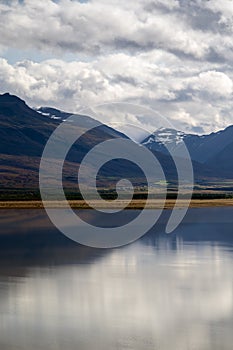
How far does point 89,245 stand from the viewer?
61750 mm

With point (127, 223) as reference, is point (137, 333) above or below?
below

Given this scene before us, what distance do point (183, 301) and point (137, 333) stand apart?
298 inches

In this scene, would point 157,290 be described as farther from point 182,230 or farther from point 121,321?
point 182,230

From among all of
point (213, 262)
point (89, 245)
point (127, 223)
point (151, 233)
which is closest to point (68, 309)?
point (213, 262)

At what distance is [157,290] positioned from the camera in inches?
1465

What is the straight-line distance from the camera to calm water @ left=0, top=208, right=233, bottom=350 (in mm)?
26438

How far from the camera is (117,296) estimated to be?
3547 cm

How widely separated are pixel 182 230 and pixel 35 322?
165 ft

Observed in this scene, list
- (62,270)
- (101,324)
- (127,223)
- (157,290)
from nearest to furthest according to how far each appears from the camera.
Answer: (101,324)
(157,290)
(62,270)
(127,223)

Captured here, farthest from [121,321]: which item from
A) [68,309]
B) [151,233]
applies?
[151,233]

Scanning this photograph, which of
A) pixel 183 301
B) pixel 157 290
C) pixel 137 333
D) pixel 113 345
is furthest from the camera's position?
pixel 157 290

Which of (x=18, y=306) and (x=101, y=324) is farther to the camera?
(x=18, y=306)

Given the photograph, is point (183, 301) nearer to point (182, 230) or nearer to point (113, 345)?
point (113, 345)

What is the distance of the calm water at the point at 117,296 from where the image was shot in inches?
1041
